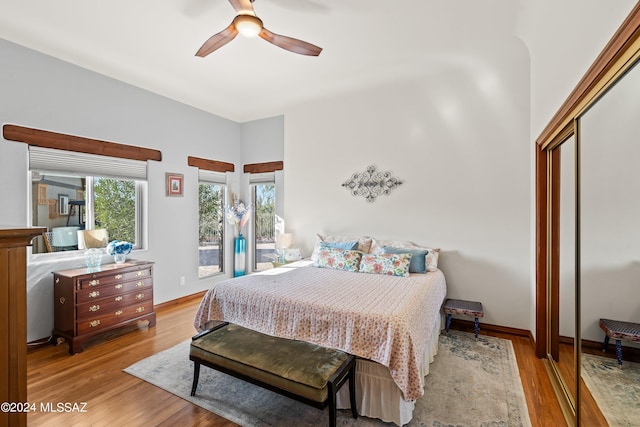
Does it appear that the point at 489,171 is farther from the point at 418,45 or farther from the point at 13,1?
the point at 13,1

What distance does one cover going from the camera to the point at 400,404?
1910mm

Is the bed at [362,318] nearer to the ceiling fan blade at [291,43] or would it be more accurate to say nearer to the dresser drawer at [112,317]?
the dresser drawer at [112,317]

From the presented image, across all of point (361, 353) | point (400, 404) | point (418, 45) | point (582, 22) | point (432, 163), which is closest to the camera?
point (582, 22)

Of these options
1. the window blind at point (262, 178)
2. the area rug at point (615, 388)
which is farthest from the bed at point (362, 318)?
the window blind at point (262, 178)

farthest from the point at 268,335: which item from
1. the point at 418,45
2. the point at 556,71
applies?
the point at 418,45

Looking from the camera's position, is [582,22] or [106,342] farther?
[106,342]

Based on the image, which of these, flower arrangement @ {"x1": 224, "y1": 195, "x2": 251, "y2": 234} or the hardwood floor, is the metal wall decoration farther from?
the hardwood floor

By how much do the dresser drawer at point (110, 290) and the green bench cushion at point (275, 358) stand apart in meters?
1.59

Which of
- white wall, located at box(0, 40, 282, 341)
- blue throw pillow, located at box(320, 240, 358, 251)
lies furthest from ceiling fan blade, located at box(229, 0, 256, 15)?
blue throw pillow, located at box(320, 240, 358, 251)

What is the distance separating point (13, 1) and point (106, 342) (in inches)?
124

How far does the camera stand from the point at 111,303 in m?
3.20

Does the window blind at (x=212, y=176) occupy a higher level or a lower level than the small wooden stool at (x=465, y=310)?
higher

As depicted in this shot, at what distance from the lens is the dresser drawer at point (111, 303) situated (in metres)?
2.97

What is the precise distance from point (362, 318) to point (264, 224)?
3.53m
